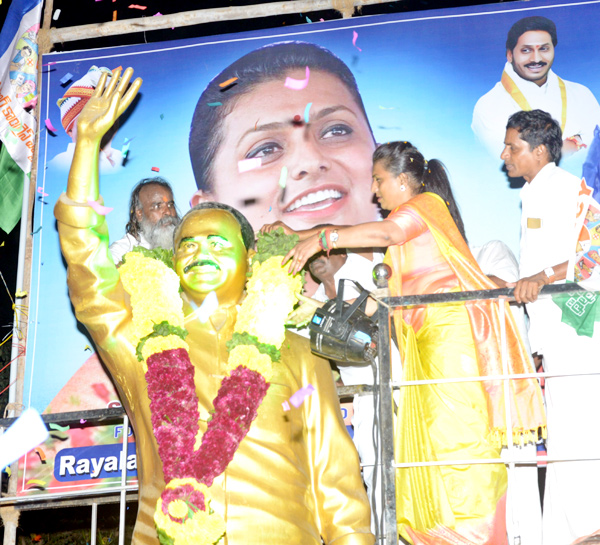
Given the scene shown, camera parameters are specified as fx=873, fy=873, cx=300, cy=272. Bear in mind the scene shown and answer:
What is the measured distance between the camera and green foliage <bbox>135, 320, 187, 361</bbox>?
401 cm

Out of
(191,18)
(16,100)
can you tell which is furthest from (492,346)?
(16,100)

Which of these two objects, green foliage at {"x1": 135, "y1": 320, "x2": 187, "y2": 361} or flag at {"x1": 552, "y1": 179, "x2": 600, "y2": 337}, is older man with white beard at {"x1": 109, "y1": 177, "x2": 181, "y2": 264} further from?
flag at {"x1": 552, "y1": 179, "x2": 600, "y2": 337}

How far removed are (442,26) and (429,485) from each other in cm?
333

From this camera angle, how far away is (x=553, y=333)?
4703mm

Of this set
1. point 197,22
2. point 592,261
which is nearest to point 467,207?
point 592,261

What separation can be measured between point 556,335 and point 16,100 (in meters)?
4.04

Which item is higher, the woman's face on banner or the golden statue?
the woman's face on banner

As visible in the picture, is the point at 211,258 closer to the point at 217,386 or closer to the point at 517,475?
the point at 217,386

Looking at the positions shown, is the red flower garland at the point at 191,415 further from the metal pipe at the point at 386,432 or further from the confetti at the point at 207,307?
the metal pipe at the point at 386,432

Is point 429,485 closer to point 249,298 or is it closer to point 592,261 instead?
point 249,298

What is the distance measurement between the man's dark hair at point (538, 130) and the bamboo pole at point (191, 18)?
4.89 feet

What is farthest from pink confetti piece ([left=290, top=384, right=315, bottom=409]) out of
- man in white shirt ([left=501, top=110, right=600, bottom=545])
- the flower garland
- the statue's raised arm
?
the statue's raised arm

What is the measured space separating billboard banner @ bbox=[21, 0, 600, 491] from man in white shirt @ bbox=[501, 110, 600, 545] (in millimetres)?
438

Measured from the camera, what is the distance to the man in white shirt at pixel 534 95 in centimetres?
560
